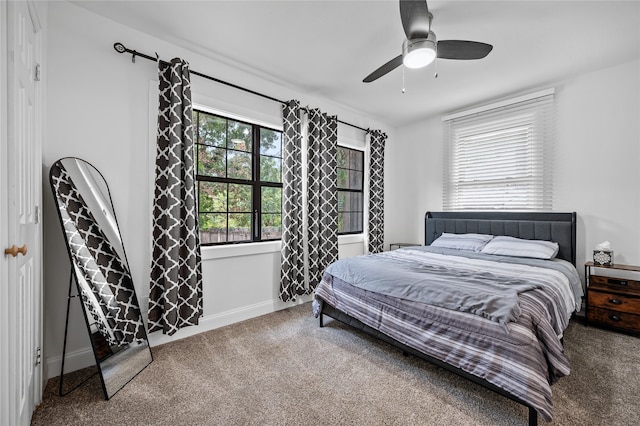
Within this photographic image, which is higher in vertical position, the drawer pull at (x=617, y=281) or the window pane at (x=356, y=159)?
the window pane at (x=356, y=159)

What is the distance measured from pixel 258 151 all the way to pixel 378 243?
7.72 feet

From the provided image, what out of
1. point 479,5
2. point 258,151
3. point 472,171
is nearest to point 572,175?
point 472,171

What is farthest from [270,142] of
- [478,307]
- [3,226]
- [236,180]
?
[478,307]

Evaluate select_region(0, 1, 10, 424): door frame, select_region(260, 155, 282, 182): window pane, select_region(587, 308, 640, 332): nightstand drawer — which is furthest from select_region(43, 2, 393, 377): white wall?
select_region(587, 308, 640, 332): nightstand drawer

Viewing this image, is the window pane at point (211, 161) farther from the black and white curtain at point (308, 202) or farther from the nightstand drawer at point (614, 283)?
the nightstand drawer at point (614, 283)

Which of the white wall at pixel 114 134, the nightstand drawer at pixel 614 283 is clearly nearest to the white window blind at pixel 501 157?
the nightstand drawer at pixel 614 283

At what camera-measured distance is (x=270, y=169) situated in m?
3.42

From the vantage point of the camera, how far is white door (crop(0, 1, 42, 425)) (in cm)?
116

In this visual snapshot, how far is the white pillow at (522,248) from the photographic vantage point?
3.05 metres

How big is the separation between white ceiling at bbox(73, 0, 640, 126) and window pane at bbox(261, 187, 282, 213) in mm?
1121

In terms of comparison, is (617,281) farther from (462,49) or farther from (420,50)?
(420,50)

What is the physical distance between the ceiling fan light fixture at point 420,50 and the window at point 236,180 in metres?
1.86

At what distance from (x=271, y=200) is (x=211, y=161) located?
0.82 m

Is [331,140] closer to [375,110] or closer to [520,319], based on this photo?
[375,110]
